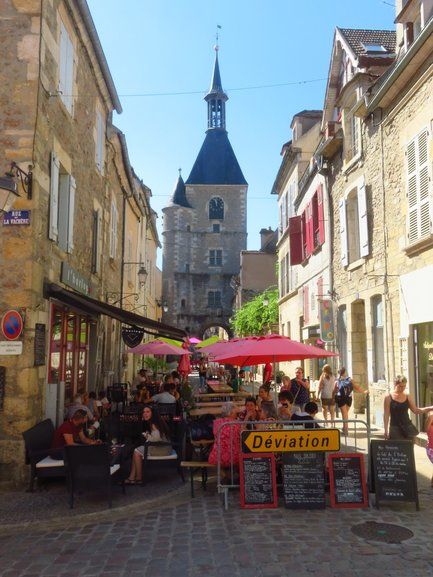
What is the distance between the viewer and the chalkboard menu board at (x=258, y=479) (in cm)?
585

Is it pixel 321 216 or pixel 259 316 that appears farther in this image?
pixel 259 316

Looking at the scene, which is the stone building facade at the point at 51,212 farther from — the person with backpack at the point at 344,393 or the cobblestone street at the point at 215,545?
the person with backpack at the point at 344,393

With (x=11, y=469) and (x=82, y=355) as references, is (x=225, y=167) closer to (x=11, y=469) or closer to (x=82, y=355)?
(x=82, y=355)

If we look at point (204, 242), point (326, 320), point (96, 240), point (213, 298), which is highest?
point (204, 242)

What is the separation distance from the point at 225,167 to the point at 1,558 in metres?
57.6

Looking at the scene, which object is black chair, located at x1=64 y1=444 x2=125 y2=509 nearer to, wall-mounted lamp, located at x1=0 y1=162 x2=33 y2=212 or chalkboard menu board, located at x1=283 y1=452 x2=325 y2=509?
chalkboard menu board, located at x1=283 y1=452 x2=325 y2=509

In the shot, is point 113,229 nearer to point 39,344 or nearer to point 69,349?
point 69,349

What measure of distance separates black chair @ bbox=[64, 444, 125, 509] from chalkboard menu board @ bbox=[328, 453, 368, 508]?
2466mm

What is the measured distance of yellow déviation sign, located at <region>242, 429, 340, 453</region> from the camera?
5891mm

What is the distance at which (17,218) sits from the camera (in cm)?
678

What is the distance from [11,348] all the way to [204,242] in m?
50.8

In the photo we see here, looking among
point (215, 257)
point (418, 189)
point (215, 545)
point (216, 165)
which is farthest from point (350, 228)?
point (216, 165)

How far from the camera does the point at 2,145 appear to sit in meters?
6.90

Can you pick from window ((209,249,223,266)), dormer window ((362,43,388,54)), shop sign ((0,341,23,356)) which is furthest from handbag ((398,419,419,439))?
window ((209,249,223,266))
